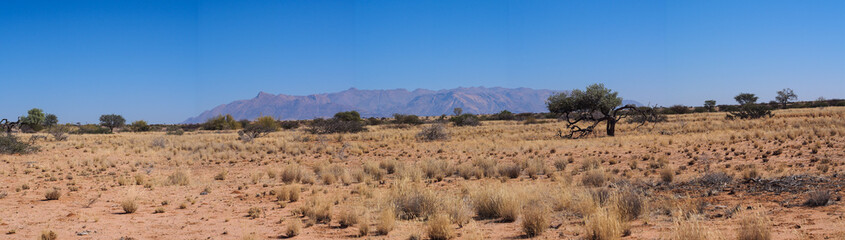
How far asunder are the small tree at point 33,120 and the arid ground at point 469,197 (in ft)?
133

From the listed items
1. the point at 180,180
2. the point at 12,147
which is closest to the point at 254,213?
the point at 180,180

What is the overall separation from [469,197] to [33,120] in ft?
216

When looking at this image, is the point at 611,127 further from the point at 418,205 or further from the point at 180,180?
the point at 180,180

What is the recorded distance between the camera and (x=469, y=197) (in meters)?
10.7

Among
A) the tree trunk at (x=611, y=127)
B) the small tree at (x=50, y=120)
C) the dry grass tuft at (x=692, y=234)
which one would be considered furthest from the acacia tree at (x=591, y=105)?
the small tree at (x=50, y=120)

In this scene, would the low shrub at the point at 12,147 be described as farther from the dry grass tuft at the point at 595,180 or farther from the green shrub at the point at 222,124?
the green shrub at the point at 222,124

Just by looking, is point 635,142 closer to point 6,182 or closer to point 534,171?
point 534,171

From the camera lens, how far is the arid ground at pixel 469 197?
752 cm

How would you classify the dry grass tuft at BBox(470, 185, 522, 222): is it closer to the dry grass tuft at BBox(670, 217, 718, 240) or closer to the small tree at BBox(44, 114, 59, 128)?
the dry grass tuft at BBox(670, 217, 718, 240)

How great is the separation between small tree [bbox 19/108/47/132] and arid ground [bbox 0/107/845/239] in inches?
1596

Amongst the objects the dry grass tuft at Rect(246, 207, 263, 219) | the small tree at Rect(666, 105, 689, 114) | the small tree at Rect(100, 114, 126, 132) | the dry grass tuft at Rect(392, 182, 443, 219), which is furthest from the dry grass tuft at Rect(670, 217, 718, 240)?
the small tree at Rect(100, 114, 126, 132)

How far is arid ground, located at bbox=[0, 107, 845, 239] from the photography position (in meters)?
7.52

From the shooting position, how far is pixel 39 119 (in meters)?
55.8

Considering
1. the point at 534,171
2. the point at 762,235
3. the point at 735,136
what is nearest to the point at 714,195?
the point at 762,235
